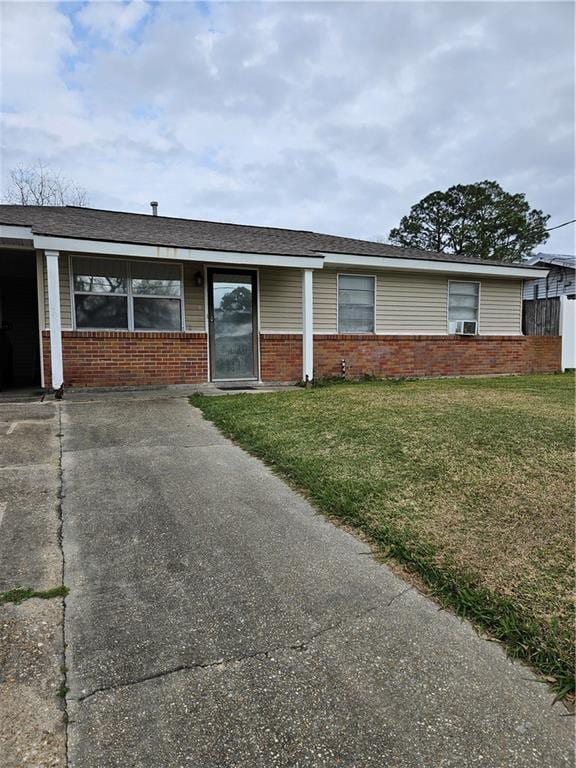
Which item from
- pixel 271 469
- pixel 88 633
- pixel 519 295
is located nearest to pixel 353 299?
pixel 519 295

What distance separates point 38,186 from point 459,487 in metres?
26.1

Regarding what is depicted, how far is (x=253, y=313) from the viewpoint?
1005 centimetres

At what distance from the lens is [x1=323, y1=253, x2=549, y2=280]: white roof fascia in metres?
10.3

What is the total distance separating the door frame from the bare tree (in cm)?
1793

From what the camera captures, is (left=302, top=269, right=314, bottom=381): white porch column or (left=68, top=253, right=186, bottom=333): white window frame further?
(left=302, top=269, right=314, bottom=381): white porch column

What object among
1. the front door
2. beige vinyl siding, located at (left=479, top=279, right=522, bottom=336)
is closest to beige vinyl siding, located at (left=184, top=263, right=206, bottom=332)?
the front door

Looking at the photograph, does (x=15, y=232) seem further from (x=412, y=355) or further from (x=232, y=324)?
(x=412, y=355)

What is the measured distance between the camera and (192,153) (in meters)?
17.0

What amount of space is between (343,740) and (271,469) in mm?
2794

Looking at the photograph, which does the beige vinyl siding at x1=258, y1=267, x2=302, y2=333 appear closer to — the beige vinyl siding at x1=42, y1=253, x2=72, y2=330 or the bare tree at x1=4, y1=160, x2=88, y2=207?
the beige vinyl siding at x1=42, y1=253, x2=72, y2=330

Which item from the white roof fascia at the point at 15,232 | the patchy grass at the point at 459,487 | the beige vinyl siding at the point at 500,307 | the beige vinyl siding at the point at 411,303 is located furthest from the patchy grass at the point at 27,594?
the beige vinyl siding at the point at 500,307

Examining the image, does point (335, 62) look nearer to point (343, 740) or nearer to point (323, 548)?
point (323, 548)

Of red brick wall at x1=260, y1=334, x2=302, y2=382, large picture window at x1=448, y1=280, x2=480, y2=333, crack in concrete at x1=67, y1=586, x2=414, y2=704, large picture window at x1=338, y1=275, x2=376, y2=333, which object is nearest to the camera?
crack in concrete at x1=67, y1=586, x2=414, y2=704

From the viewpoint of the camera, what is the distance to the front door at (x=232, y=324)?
9.71 meters
